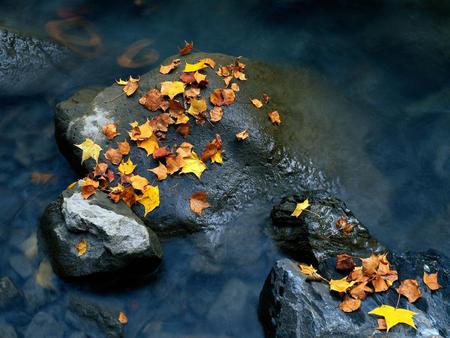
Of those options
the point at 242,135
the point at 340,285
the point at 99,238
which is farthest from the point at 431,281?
the point at 99,238

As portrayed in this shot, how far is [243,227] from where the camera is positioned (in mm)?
5184

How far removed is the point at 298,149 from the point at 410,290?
71.2 inches

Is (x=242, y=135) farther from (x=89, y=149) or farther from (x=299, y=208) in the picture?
(x=89, y=149)

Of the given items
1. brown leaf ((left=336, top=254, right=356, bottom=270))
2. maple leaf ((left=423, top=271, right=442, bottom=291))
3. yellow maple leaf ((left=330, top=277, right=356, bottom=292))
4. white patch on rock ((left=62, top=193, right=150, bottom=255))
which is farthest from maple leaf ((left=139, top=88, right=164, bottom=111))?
maple leaf ((left=423, top=271, right=442, bottom=291))

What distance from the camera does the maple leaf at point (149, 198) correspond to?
508 cm

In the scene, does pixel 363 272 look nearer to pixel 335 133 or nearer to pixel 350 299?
pixel 350 299

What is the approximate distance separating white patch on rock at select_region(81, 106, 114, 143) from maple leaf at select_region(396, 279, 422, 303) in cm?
315

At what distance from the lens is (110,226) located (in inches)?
182

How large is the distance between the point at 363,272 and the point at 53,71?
4.51 meters

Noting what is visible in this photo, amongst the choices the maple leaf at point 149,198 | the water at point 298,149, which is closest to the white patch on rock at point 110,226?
the maple leaf at point 149,198

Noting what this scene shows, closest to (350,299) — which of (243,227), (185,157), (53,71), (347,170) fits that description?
(243,227)

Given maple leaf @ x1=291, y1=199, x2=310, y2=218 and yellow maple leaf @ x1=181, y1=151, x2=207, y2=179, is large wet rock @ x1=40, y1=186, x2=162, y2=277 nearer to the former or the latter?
yellow maple leaf @ x1=181, y1=151, x2=207, y2=179

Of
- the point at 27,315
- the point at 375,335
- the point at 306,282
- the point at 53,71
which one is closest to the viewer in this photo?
the point at 375,335

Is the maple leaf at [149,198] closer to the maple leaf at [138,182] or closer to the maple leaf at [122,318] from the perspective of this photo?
the maple leaf at [138,182]
